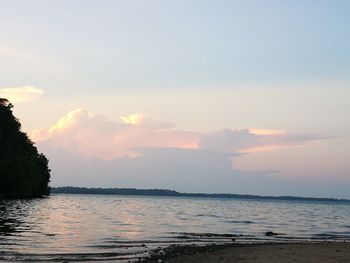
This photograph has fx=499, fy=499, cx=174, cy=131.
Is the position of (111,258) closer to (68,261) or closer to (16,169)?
(68,261)

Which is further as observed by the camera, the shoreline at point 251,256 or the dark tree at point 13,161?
the dark tree at point 13,161

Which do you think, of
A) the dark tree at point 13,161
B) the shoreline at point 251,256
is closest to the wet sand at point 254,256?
the shoreline at point 251,256

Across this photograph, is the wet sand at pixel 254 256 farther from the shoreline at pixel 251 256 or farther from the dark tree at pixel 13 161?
the dark tree at pixel 13 161

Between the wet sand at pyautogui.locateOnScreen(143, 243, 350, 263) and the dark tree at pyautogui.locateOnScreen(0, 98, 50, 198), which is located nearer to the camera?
the wet sand at pyautogui.locateOnScreen(143, 243, 350, 263)

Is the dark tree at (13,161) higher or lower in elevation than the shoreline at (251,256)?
higher

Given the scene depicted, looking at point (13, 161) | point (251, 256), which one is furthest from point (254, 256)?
point (13, 161)

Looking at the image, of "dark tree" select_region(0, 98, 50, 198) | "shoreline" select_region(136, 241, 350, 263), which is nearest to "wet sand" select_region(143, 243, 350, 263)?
"shoreline" select_region(136, 241, 350, 263)

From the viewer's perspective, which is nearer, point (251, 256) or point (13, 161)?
point (251, 256)

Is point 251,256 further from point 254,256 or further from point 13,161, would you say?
point 13,161

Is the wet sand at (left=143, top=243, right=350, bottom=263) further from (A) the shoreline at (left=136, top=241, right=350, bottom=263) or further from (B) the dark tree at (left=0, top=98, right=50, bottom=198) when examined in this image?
(B) the dark tree at (left=0, top=98, right=50, bottom=198)

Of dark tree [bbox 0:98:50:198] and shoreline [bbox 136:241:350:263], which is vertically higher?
dark tree [bbox 0:98:50:198]

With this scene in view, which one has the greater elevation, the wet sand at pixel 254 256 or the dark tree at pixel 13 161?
the dark tree at pixel 13 161

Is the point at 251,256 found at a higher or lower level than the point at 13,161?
lower

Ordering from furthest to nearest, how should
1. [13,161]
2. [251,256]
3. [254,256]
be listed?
[13,161] → [251,256] → [254,256]
